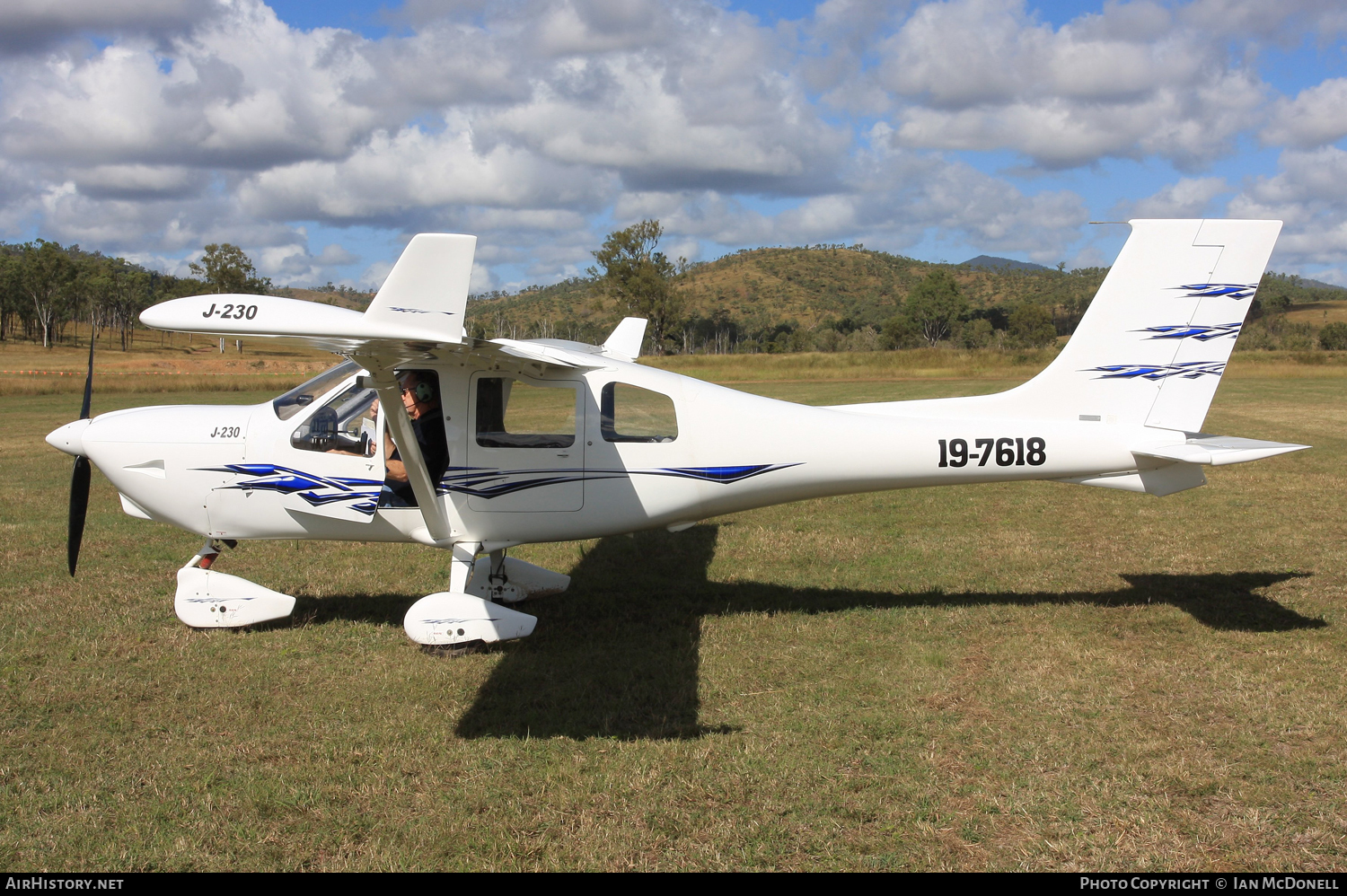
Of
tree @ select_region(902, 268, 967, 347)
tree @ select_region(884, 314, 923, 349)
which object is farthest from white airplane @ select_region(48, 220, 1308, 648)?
tree @ select_region(902, 268, 967, 347)

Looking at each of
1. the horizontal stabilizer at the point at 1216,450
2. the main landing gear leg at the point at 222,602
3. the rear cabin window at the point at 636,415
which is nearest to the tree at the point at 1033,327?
the horizontal stabilizer at the point at 1216,450

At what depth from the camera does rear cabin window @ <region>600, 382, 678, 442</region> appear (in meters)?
6.66

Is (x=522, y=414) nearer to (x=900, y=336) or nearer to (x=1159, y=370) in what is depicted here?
(x=1159, y=370)

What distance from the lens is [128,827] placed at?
415 cm

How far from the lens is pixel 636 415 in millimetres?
6695

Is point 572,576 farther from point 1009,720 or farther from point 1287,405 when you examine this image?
point 1287,405

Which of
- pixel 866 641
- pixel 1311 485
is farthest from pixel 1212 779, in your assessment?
pixel 1311 485

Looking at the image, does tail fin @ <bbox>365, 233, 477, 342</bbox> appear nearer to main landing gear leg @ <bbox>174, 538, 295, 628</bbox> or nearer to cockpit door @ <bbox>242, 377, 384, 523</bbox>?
cockpit door @ <bbox>242, 377, 384, 523</bbox>

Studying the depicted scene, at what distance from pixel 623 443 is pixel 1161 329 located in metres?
4.30

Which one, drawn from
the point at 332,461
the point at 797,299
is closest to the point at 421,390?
the point at 332,461

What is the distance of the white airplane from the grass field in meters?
0.93

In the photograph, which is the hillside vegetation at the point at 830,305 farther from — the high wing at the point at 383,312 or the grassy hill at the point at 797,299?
the high wing at the point at 383,312

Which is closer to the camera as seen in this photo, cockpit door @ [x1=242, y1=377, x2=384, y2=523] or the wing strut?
the wing strut

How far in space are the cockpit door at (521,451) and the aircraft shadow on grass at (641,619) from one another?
3.90 feet
